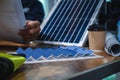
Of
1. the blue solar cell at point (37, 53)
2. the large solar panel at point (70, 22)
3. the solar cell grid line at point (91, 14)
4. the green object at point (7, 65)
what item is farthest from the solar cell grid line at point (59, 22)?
the green object at point (7, 65)

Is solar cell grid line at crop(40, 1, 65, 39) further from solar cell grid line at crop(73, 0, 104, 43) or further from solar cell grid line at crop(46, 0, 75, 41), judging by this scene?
solar cell grid line at crop(73, 0, 104, 43)

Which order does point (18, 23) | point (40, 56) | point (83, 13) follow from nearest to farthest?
point (40, 56), point (18, 23), point (83, 13)

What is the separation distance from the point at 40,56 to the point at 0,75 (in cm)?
26

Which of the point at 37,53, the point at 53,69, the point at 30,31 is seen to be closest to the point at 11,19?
the point at 30,31

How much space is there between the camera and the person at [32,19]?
1.18 meters

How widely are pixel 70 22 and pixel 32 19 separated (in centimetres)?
29

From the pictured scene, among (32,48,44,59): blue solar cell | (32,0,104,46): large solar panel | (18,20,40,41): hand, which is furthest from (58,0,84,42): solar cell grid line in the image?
(32,48,44,59): blue solar cell

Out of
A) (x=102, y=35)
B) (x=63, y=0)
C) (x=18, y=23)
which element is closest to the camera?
(x=102, y=35)

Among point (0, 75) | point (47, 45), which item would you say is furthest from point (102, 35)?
point (0, 75)

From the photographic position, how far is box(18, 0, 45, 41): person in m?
1.18

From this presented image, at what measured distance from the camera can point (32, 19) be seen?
1463 millimetres

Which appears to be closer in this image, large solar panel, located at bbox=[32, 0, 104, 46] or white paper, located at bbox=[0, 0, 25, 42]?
white paper, located at bbox=[0, 0, 25, 42]

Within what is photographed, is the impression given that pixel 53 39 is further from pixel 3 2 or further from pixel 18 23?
pixel 3 2

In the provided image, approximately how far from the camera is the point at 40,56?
90 cm
